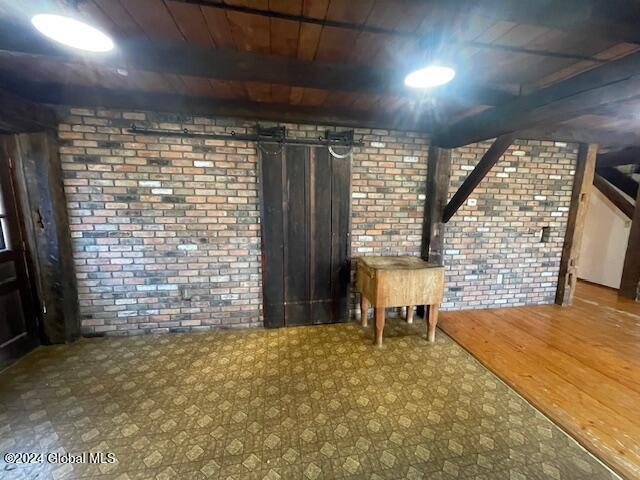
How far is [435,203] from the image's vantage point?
3127 millimetres

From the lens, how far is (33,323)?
258cm

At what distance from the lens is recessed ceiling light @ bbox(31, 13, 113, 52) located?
1.15 metres

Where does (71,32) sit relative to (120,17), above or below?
below

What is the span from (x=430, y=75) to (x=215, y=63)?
4.18ft

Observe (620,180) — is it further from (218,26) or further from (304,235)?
(218,26)

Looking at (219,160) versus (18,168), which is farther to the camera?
(219,160)

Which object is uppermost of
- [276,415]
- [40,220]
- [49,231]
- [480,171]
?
[480,171]

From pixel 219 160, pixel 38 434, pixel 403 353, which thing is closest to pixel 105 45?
pixel 219 160

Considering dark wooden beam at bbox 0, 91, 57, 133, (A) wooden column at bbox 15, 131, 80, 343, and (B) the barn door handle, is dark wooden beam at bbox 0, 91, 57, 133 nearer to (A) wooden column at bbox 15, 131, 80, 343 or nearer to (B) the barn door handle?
(A) wooden column at bbox 15, 131, 80, 343

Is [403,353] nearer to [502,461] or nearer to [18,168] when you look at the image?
[502,461]

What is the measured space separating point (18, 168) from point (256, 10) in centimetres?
264

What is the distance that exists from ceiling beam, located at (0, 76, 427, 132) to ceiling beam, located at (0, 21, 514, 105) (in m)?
0.56

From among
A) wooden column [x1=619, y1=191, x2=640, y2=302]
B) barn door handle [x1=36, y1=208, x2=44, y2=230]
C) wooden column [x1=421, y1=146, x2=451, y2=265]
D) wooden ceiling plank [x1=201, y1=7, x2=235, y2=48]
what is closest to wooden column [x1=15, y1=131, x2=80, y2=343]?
barn door handle [x1=36, y1=208, x2=44, y2=230]

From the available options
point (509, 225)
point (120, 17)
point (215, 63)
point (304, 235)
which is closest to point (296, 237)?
point (304, 235)
